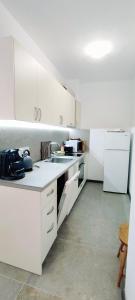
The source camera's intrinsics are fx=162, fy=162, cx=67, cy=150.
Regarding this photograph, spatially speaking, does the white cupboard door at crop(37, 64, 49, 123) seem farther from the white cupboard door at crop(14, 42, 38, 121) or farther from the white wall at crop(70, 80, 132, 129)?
the white wall at crop(70, 80, 132, 129)

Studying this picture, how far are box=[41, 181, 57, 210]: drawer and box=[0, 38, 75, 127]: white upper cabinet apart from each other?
2.28 feet

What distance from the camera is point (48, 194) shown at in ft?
4.89

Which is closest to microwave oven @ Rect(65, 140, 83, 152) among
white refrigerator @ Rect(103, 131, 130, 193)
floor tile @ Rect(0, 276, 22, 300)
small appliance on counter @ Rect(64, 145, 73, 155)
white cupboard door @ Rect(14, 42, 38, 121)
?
small appliance on counter @ Rect(64, 145, 73, 155)

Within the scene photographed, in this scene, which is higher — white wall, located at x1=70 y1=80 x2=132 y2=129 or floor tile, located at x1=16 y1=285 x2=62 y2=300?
white wall, located at x1=70 y1=80 x2=132 y2=129

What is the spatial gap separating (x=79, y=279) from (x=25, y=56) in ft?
6.90

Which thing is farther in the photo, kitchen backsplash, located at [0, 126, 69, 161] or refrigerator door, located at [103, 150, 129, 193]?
refrigerator door, located at [103, 150, 129, 193]

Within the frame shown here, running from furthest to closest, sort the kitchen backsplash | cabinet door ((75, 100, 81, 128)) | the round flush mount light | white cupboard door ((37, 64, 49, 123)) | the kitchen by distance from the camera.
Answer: cabinet door ((75, 100, 81, 128)) → the round flush mount light → white cupboard door ((37, 64, 49, 123)) → the kitchen backsplash → the kitchen

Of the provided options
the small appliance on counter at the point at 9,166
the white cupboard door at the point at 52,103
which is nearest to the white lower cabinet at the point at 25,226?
the small appliance on counter at the point at 9,166

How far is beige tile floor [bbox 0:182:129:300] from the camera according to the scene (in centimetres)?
131

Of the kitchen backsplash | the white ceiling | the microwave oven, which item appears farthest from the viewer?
the microwave oven

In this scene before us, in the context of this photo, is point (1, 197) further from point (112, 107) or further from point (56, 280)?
point (112, 107)

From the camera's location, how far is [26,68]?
1568 mm

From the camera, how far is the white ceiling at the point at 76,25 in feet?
5.33

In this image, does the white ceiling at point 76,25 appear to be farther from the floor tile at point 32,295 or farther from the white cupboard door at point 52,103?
the floor tile at point 32,295
